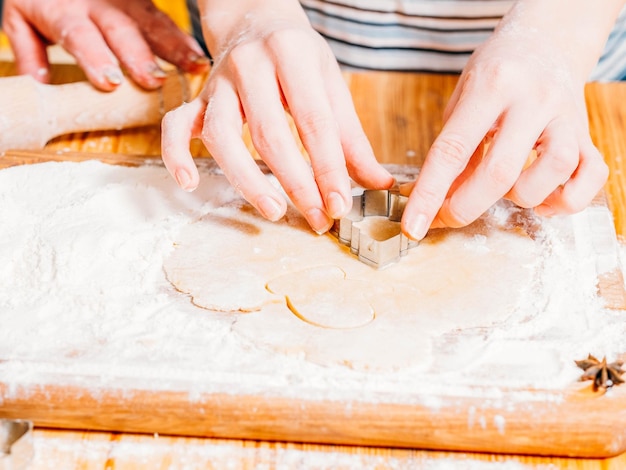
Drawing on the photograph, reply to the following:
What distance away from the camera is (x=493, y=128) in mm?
1166

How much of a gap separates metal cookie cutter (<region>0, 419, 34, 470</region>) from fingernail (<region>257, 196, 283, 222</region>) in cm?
42

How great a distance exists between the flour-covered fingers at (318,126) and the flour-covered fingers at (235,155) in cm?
6

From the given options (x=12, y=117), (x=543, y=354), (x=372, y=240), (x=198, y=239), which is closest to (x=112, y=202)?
(x=198, y=239)

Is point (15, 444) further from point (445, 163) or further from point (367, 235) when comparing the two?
point (445, 163)

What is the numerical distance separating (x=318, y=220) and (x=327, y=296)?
126 millimetres

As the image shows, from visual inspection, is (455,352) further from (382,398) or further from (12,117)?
(12,117)

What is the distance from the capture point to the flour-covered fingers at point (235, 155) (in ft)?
3.70

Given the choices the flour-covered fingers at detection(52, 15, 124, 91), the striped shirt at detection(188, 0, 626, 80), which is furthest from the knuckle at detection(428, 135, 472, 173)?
the flour-covered fingers at detection(52, 15, 124, 91)

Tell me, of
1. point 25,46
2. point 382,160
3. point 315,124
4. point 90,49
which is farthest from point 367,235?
point 25,46

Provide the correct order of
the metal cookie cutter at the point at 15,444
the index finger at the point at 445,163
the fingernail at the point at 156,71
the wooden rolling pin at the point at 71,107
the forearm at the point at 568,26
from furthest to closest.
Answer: the fingernail at the point at 156,71, the wooden rolling pin at the point at 71,107, the forearm at the point at 568,26, the index finger at the point at 445,163, the metal cookie cutter at the point at 15,444

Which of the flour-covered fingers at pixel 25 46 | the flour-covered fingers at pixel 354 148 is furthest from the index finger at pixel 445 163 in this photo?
the flour-covered fingers at pixel 25 46

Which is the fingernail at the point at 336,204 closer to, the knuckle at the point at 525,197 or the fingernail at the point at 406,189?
the fingernail at the point at 406,189

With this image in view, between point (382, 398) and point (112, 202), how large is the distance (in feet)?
1.94

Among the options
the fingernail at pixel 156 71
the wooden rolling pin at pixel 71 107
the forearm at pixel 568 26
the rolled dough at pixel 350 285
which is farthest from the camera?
the fingernail at pixel 156 71
